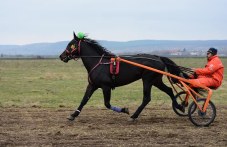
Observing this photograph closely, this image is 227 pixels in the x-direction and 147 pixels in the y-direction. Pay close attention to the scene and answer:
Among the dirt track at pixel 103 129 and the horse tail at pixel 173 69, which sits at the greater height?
the horse tail at pixel 173 69

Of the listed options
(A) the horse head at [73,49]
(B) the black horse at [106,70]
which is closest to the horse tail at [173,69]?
(B) the black horse at [106,70]

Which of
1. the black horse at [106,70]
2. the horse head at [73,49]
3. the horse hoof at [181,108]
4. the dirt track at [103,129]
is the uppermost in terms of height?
the horse head at [73,49]

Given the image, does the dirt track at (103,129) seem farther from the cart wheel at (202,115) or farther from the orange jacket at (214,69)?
the orange jacket at (214,69)

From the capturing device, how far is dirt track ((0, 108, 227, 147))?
844 cm

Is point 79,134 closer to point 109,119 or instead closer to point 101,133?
point 101,133

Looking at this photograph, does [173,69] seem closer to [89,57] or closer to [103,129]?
[89,57]

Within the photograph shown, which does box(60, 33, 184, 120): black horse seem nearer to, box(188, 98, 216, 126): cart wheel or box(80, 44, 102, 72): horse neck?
box(80, 44, 102, 72): horse neck

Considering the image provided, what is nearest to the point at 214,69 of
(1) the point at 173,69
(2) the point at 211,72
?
(2) the point at 211,72

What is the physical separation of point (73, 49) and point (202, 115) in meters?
3.55

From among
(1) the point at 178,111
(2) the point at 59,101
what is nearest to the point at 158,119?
(1) the point at 178,111

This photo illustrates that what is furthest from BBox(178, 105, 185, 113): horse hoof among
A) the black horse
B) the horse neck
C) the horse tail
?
the horse neck

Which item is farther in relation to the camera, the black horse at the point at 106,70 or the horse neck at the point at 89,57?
the horse neck at the point at 89,57

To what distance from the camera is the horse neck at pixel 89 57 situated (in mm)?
11102

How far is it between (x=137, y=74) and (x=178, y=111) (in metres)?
1.79
